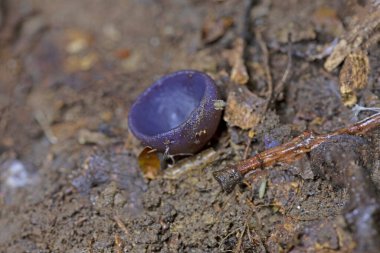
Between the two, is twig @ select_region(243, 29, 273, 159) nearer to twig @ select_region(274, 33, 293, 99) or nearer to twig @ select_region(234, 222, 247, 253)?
twig @ select_region(274, 33, 293, 99)

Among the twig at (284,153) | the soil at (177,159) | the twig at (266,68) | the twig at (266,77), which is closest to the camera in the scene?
the soil at (177,159)

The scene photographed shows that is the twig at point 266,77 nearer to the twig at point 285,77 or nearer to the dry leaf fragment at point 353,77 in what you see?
the twig at point 285,77

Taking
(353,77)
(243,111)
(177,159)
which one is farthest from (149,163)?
(353,77)

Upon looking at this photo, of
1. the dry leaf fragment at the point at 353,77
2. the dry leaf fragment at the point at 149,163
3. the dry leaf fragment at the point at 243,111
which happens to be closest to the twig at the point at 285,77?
the dry leaf fragment at the point at 243,111

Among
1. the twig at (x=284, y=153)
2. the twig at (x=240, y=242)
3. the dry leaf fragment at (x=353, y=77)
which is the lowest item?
the twig at (x=240, y=242)

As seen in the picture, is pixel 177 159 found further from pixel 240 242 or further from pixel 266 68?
pixel 266 68

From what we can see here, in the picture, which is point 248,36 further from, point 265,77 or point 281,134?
point 281,134
